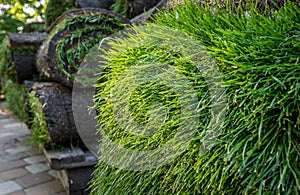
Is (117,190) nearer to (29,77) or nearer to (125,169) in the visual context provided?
(125,169)

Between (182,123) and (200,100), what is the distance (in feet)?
0.21

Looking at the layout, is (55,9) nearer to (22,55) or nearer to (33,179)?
(22,55)

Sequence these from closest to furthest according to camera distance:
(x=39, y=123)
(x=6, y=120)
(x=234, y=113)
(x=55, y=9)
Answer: (x=234, y=113)
(x=39, y=123)
(x=55, y=9)
(x=6, y=120)

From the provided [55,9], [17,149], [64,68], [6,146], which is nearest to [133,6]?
[64,68]

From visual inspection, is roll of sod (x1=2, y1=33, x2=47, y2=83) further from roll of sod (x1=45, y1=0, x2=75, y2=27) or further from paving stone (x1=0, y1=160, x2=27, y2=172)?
paving stone (x1=0, y1=160, x2=27, y2=172)

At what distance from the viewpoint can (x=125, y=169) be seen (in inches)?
33.3

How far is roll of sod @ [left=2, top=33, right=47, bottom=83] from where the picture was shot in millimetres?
2203

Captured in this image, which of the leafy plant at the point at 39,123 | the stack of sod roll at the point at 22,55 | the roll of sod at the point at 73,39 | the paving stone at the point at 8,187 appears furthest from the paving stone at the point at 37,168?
the roll of sod at the point at 73,39

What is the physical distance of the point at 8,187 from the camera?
181 centimetres

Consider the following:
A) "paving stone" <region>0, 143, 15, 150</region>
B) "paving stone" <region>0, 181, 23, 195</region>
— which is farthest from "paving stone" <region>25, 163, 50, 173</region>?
"paving stone" <region>0, 143, 15, 150</region>

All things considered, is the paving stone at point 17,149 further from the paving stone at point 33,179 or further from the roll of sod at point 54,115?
the roll of sod at point 54,115

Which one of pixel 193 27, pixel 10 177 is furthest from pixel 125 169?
pixel 10 177

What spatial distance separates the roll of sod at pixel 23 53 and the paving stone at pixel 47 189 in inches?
32.8

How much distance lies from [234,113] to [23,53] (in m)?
1.98
